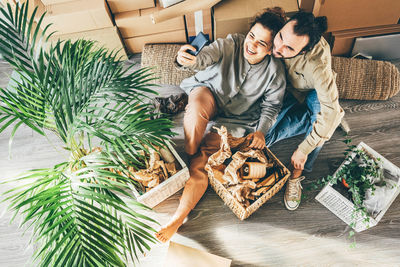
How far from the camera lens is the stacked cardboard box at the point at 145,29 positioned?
5.41 feet

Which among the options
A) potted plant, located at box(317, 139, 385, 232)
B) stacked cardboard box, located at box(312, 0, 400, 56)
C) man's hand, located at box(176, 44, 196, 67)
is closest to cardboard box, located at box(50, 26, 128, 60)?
man's hand, located at box(176, 44, 196, 67)

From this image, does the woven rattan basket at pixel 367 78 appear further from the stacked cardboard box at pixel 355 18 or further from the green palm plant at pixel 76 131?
the green palm plant at pixel 76 131

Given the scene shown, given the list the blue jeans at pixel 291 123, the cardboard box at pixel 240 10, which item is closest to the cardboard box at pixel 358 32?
the cardboard box at pixel 240 10

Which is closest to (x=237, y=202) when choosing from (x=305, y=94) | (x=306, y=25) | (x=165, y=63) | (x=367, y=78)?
(x=305, y=94)

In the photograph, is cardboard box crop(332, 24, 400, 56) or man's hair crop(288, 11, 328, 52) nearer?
man's hair crop(288, 11, 328, 52)

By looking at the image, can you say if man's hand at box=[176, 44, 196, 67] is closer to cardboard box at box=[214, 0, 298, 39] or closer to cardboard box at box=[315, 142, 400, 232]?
cardboard box at box=[214, 0, 298, 39]

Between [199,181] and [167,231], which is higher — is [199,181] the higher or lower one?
the higher one

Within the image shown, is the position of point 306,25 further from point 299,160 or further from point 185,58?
point 299,160

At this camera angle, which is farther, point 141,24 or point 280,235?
point 141,24

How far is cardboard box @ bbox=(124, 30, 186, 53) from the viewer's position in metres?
1.82

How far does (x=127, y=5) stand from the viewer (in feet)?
5.29

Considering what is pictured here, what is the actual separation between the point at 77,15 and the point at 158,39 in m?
0.54

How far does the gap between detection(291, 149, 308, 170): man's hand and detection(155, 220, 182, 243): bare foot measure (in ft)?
2.40

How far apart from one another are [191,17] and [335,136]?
1206mm
